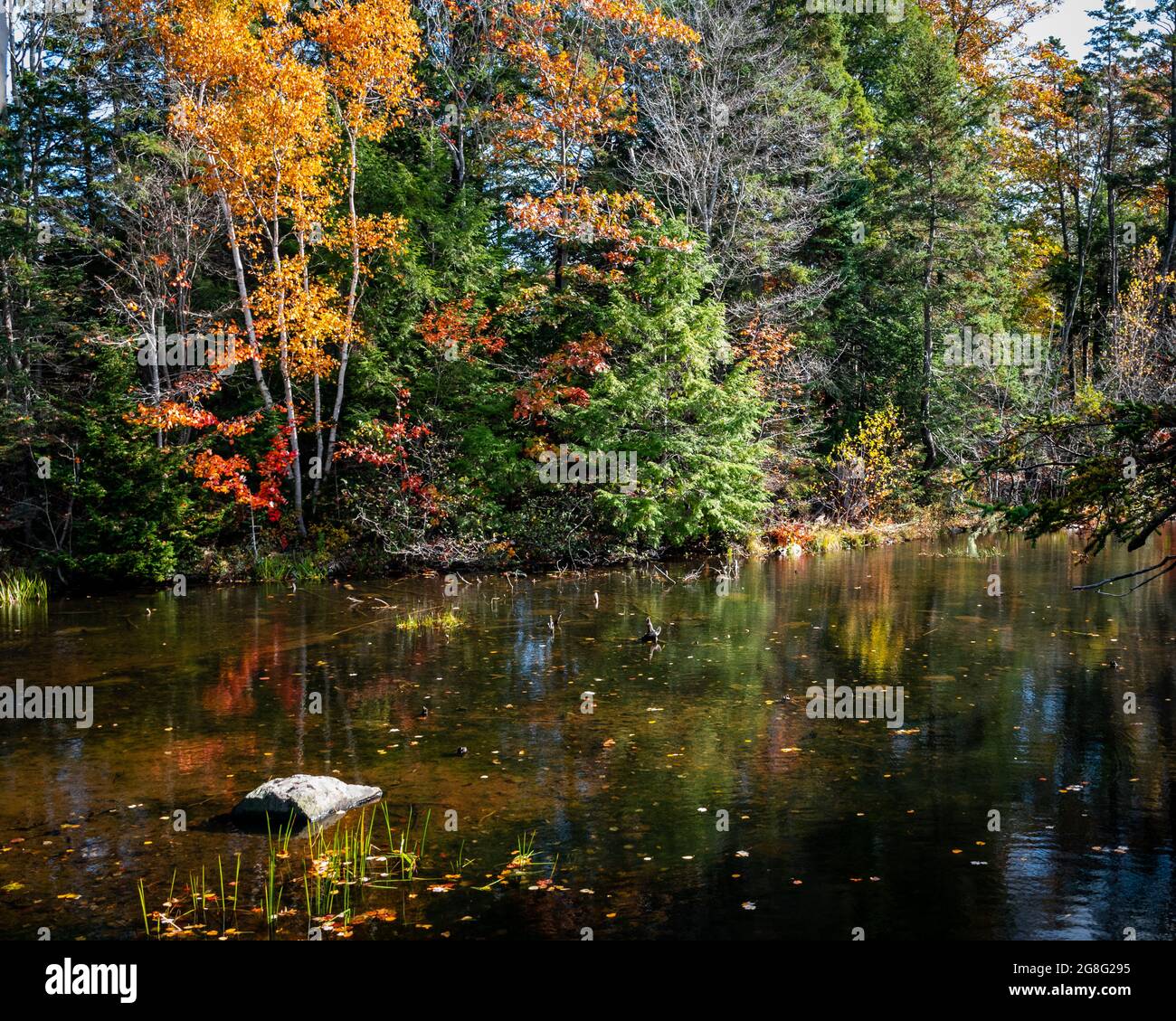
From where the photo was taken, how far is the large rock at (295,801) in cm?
766

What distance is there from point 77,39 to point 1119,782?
24.4 m

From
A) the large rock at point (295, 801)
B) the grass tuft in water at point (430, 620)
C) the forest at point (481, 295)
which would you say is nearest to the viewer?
the large rock at point (295, 801)

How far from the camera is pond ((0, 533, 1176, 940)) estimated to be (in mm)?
6340

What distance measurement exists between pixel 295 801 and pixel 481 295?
18.6 metres

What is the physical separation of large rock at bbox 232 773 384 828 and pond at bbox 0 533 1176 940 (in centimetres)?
18

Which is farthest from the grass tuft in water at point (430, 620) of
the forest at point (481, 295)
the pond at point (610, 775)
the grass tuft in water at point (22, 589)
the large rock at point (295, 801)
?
the large rock at point (295, 801)

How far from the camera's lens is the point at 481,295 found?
81.3ft

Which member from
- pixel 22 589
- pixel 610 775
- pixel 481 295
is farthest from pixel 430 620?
pixel 481 295

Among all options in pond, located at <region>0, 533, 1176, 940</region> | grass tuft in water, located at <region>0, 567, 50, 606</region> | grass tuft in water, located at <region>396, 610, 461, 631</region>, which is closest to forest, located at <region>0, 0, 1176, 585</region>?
grass tuft in water, located at <region>0, 567, 50, 606</region>

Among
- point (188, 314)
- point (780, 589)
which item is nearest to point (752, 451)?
point (780, 589)

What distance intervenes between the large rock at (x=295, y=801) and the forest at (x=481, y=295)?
12867 mm

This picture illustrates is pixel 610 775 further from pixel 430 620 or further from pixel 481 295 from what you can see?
pixel 481 295

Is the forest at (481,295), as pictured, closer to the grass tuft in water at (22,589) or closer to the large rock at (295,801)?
the grass tuft in water at (22,589)

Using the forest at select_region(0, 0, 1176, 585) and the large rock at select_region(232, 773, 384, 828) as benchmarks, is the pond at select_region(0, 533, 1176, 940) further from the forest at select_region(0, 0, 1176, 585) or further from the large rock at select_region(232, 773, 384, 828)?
the forest at select_region(0, 0, 1176, 585)
